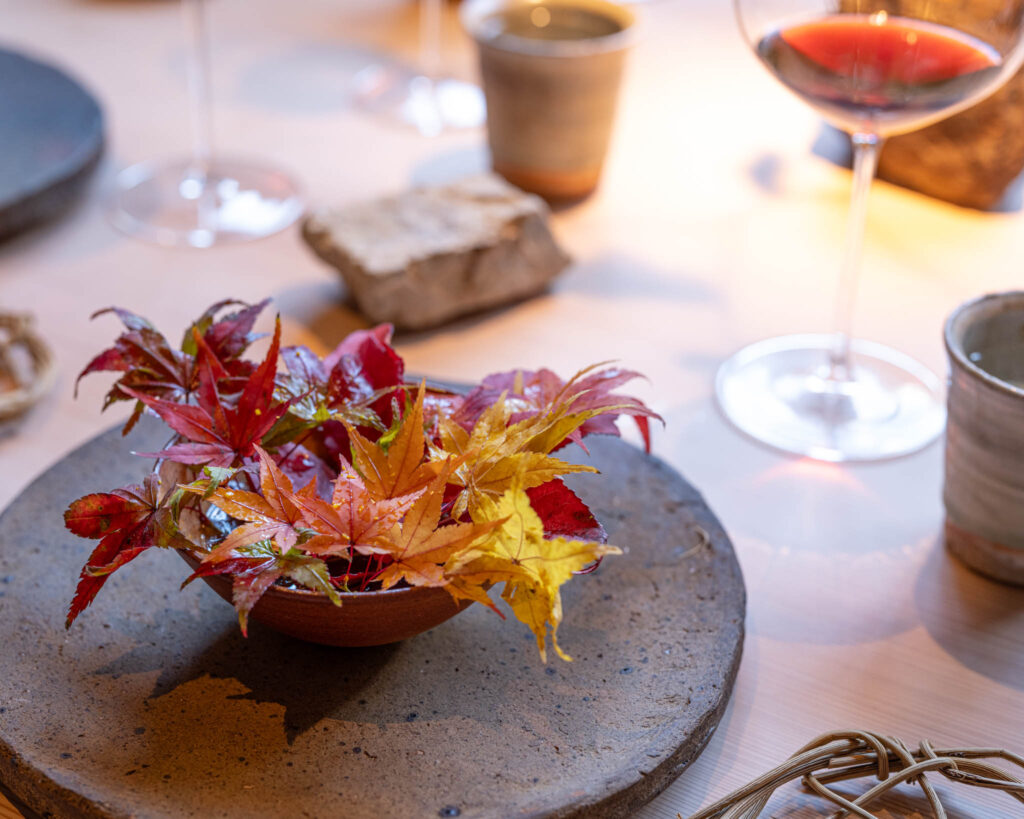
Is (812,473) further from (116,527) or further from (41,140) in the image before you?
(41,140)

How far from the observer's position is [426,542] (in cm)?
40

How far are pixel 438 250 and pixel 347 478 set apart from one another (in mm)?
368

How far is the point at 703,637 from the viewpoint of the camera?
19.1 inches

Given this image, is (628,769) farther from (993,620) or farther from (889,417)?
(889,417)

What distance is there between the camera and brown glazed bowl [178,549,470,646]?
0.41m

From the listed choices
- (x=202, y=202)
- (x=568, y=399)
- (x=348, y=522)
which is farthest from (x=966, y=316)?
(x=202, y=202)

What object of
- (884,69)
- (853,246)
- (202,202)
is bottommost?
(202,202)

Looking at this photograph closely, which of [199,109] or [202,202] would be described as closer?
[202,202]

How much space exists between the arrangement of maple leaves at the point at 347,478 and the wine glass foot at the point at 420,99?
24.1 inches

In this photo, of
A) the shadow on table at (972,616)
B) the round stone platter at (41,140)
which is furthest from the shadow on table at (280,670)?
the round stone platter at (41,140)

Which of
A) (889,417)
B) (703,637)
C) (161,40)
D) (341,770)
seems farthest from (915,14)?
(161,40)

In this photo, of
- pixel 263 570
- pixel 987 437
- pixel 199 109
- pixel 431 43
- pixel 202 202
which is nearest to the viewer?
pixel 263 570

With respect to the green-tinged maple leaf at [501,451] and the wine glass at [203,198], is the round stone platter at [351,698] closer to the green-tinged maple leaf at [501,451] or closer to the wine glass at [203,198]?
the green-tinged maple leaf at [501,451]

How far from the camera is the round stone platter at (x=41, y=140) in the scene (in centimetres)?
84
